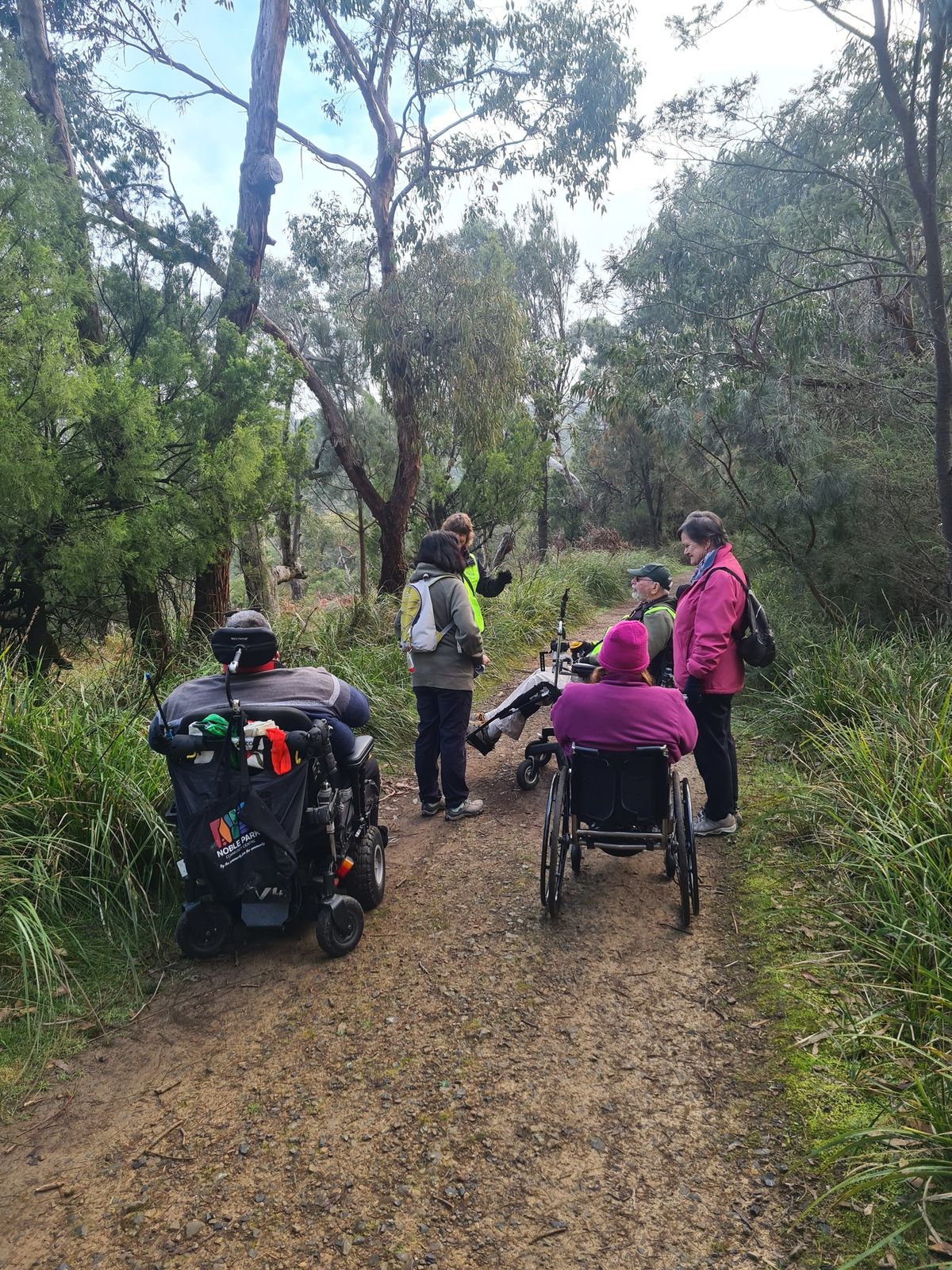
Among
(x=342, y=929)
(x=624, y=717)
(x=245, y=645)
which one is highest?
(x=245, y=645)

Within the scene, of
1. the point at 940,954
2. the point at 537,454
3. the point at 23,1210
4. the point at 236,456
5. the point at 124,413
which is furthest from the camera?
the point at 537,454

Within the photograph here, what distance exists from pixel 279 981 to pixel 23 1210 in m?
1.18

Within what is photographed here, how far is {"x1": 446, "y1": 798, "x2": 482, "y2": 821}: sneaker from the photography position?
16.9 ft

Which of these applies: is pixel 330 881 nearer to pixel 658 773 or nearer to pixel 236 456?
pixel 658 773

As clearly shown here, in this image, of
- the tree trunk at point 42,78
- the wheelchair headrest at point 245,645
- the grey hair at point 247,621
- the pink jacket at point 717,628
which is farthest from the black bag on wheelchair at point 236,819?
the tree trunk at point 42,78

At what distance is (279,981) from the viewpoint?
10.8ft

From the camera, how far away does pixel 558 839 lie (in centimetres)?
365

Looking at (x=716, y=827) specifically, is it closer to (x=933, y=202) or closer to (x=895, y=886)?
(x=895, y=886)

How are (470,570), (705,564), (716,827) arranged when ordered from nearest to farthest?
(705,564) → (716,827) → (470,570)

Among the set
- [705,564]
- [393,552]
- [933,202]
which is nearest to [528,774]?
[705,564]

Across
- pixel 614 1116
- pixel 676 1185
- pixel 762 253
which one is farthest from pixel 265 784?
pixel 762 253

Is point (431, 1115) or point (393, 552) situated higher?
point (393, 552)

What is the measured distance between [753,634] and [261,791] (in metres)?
2.75

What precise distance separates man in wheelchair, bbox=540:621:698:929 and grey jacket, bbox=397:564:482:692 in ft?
4.02
